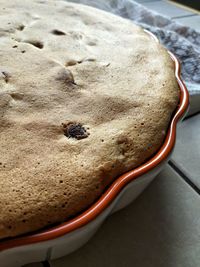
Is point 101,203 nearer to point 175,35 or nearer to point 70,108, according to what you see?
point 70,108

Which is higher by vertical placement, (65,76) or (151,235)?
(65,76)

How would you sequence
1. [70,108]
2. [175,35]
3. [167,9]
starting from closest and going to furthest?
[70,108] < [175,35] < [167,9]

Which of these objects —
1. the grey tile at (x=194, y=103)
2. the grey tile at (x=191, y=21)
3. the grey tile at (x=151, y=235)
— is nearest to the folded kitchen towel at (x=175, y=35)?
the grey tile at (x=194, y=103)

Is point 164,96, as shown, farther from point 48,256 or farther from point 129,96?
point 48,256

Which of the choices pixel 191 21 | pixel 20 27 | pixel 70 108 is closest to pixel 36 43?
pixel 20 27

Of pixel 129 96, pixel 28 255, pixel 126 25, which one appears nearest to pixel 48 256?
pixel 28 255

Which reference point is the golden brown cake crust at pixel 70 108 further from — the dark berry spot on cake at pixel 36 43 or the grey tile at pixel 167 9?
the grey tile at pixel 167 9

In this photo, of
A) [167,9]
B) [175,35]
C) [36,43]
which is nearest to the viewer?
[36,43]
